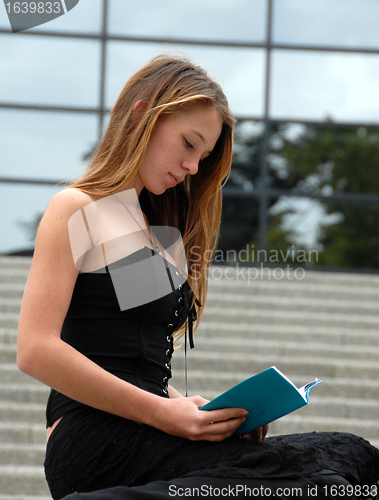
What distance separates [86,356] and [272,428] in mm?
2543

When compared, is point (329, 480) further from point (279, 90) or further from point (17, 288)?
point (279, 90)

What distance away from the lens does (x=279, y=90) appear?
803 cm

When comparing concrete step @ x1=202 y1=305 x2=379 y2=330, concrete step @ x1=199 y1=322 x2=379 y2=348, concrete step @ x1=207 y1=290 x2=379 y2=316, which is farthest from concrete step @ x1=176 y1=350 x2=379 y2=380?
concrete step @ x1=207 y1=290 x2=379 y2=316

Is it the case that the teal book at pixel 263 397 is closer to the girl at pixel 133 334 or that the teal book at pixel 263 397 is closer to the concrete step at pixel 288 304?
the girl at pixel 133 334

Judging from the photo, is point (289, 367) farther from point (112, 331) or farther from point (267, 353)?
point (112, 331)

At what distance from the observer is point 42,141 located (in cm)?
766

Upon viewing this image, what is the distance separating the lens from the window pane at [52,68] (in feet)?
25.6

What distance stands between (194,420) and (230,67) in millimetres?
7526

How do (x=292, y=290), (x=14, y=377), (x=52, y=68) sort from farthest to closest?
(x=52, y=68) → (x=292, y=290) → (x=14, y=377)

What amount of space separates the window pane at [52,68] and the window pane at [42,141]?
10.9 inches

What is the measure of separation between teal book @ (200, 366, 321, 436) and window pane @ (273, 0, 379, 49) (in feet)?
25.3

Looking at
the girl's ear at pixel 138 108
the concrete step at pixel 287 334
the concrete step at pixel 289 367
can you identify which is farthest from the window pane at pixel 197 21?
the girl's ear at pixel 138 108

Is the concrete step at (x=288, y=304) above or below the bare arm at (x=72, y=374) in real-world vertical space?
below
